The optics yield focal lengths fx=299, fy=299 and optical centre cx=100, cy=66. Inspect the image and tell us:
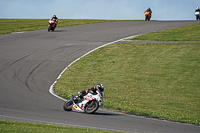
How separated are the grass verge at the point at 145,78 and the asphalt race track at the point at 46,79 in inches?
51.4

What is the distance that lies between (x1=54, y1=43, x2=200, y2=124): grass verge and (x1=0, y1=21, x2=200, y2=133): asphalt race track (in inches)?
51.4

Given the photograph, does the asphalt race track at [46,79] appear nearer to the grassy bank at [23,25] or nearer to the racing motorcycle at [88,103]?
the racing motorcycle at [88,103]

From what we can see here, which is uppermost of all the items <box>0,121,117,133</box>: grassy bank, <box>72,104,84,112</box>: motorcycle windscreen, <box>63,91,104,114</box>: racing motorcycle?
<box>63,91,104,114</box>: racing motorcycle

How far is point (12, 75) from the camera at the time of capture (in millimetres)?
19531

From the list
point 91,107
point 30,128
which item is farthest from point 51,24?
point 30,128

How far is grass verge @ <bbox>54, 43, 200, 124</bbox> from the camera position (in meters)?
15.0

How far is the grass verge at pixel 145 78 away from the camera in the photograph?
15.0m

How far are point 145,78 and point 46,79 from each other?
6712 millimetres

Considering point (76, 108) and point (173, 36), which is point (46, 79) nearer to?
point (76, 108)

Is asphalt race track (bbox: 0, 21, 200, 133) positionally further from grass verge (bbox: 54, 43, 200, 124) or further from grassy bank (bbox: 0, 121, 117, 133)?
grass verge (bbox: 54, 43, 200, 124)

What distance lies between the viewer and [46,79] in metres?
19.7

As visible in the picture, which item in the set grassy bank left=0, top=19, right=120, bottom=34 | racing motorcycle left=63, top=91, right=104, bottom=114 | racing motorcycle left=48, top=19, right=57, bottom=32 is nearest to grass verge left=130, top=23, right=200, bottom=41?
racing motorcycle left=48, top=19, right=57, bottom=32

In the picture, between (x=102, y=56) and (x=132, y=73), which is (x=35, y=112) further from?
(x=102, y=56)

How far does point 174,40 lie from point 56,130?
24.5 meters
